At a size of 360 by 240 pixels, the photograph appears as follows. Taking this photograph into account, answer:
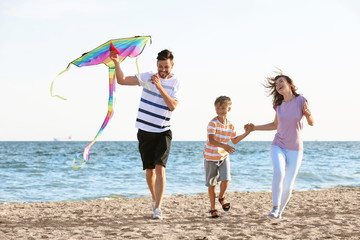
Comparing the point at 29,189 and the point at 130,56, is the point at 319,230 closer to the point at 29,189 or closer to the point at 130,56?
the point at 130,56

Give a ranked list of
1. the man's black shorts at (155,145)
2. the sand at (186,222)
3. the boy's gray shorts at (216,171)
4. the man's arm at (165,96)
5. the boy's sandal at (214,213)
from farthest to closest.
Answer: the boy's sandal at (214,213), the boy's gray shorts at (216,171), the man's black shorts at (155,145), the man's arm at (165,96), the sand at (186,222)

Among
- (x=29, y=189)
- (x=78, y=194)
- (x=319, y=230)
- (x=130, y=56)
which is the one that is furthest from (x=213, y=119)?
(x=29, y=189)

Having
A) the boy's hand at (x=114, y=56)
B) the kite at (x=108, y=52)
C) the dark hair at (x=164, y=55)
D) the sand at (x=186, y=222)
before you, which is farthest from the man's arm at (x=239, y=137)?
the boy's hand at (x=114, y=56)

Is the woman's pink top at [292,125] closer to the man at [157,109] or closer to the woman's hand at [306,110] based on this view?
the woman's hand at [306,110]

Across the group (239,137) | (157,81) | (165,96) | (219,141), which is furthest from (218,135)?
(157,81)

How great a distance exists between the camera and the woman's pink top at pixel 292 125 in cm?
488

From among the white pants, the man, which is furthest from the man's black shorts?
the white pants

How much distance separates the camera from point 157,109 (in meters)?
5.19

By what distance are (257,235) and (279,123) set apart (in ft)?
4.27

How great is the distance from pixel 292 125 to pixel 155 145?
1.67 metres

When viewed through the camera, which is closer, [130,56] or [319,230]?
[319,230]

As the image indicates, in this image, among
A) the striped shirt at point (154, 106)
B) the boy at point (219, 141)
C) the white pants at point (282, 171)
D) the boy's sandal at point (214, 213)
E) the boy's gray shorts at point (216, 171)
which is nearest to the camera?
the white pants at point (282, 171)

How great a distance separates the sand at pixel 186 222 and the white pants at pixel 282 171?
0.38 meters

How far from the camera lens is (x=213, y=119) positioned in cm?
550
